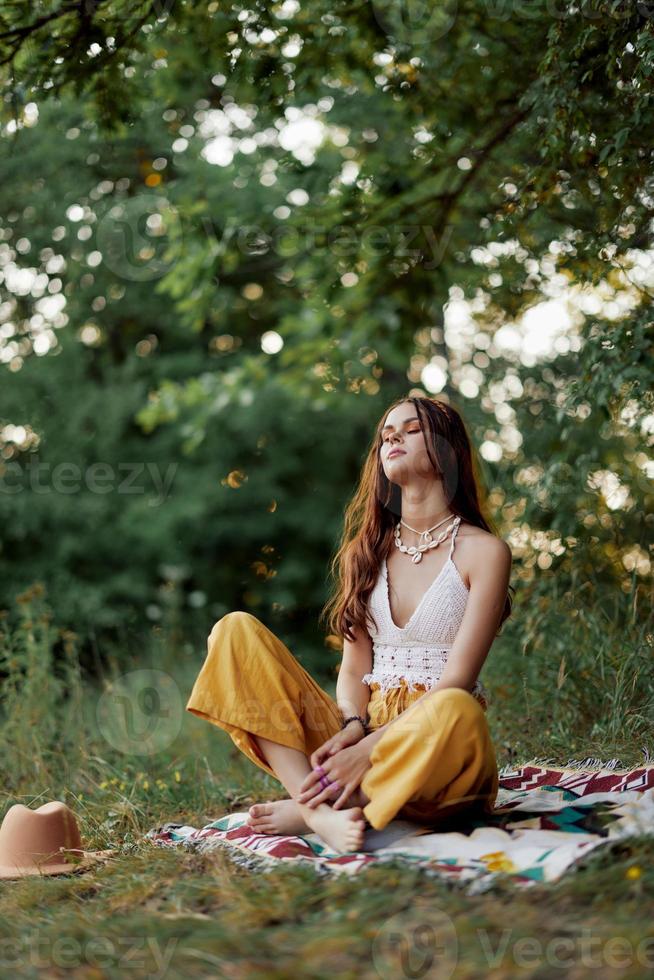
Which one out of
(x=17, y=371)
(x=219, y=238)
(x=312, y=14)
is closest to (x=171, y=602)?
(x=17, y=371)

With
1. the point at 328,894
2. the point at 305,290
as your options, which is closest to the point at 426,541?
the point at 328,894

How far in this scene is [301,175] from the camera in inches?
191

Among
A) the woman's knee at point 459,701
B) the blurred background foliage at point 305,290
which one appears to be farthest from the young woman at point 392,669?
the blurred background foliage at point 305,290

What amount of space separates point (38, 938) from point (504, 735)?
2.39 m

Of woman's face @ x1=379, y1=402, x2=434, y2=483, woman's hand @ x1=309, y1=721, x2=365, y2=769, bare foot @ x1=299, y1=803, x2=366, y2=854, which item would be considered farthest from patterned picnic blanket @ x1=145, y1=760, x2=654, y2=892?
woman's face @ x1=379, y1=402, x2=434, y2=483

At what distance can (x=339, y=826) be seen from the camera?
2447 mm

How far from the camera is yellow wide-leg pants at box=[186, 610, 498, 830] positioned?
7.64 feet

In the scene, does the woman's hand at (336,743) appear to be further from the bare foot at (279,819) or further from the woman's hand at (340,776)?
the bare foot at (279,819)

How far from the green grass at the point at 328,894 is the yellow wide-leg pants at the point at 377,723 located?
27 cm

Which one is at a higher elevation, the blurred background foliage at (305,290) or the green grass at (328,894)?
the blurred background foliage at (305,290)

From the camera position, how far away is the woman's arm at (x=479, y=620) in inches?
104

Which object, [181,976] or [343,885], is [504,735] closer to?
[343,885]

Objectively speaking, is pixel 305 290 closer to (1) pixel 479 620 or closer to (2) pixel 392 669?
(2) pixel 392 669

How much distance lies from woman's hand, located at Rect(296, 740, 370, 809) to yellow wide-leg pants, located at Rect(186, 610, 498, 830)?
35 millimetres
